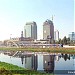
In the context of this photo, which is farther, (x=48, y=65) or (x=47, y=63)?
(x=47, y=63)

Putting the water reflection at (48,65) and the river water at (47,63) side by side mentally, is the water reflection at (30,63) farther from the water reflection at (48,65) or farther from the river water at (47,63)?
the water reflection at (48,65)

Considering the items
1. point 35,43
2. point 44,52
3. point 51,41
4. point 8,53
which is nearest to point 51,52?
point 44,52

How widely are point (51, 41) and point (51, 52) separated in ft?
28.0

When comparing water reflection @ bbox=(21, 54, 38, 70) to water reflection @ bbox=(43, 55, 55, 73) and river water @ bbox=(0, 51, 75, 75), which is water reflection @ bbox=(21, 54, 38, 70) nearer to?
river water @ bbox=(0, 51, 75, 75)

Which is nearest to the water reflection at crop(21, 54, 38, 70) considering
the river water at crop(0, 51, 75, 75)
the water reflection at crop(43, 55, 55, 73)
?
the river water at crop(0, 51, 75, 75)

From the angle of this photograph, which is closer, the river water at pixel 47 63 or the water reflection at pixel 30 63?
the river water at pixel 47 63

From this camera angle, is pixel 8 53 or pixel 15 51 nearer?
pixel 8 53

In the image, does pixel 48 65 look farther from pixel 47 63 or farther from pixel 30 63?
pixel 30 63

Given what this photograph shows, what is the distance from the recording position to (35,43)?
18109 millimetres

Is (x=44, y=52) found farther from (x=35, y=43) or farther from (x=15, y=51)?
(x=35, y=43)

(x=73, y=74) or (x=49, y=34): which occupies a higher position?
(x=49, y=34)

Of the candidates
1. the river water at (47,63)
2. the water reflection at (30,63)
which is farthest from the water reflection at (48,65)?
the water reflection at (30,63)

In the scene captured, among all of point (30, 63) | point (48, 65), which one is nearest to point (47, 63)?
point (48, 65)

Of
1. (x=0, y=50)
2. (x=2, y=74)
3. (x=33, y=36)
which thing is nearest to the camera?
(x=2, y=74)
